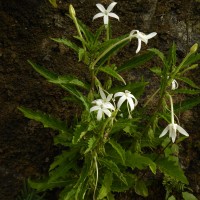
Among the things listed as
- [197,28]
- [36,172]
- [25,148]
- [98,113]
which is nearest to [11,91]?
[25,148]

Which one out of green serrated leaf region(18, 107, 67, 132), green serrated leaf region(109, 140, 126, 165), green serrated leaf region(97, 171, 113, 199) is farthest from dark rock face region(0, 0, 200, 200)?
green serrated leaf region(109, 140, 126, 165)

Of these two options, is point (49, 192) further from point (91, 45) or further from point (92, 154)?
point (91, 45)

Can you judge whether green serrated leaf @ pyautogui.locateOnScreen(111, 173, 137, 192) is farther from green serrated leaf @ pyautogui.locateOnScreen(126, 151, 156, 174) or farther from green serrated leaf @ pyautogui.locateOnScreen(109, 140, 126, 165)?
green serrated leaf @ pyautogui.locateOnScreen(109, 140, 126, 165)

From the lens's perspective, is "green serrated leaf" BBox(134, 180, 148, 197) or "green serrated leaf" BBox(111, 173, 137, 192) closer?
"green serrated leaf" BBox(111, 173, 137, 192)

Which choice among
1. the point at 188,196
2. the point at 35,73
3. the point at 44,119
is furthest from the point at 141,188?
Answer: the point at 35,73

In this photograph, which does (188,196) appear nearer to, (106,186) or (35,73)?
(106,186)
